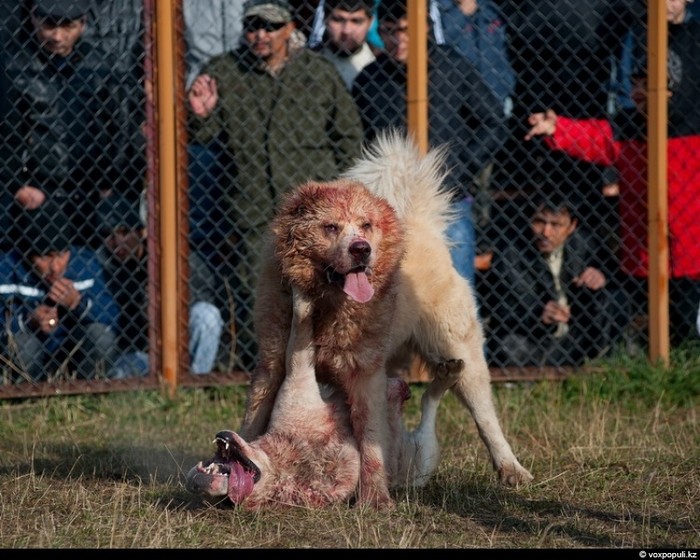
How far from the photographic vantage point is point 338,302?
174 inches

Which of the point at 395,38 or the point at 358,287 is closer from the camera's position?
the point at 358,287

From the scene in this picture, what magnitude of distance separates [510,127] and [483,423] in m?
2.48

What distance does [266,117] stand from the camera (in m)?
7.08

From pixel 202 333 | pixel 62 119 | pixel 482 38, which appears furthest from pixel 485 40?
pixel 62 119

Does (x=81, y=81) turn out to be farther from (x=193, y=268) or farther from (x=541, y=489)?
(x=541, y=489)

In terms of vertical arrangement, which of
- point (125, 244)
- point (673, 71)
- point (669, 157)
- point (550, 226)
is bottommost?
point (125, 244)

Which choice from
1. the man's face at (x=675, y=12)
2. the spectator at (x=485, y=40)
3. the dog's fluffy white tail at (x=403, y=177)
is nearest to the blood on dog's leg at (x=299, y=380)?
the dog's fluffy white tail at (x=403, y=177)

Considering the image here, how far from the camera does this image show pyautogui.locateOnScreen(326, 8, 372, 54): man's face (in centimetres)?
716

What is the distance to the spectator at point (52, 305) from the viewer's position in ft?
22.4

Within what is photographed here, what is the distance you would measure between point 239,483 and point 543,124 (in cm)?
379

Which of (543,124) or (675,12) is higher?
(675,12)

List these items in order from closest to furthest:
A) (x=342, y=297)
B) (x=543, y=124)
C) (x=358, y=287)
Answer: (x=358, y=287) < (x=342, y=297) < (x=543, y=124)

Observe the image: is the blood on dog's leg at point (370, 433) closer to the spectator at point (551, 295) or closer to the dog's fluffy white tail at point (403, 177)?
the dog's fluffy white tail at point (403, 177)

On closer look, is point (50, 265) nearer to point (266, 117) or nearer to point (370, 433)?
point (266, 117)
